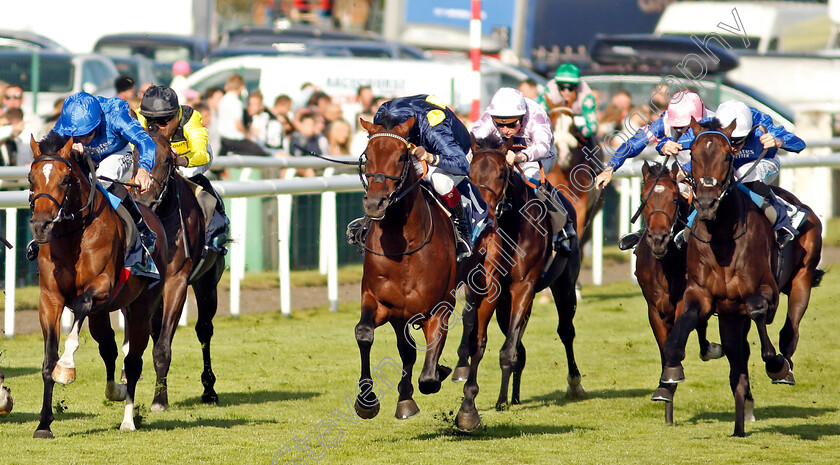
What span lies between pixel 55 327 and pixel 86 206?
65cm

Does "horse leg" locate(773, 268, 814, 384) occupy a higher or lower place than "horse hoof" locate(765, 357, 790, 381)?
higher

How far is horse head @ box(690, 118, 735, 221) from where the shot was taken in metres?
7.21

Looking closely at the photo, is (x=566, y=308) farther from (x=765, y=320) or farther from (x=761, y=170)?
(x=765, y=320)

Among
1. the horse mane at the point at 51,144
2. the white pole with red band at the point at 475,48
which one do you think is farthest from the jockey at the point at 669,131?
the white pole with red band at the point at 475,48

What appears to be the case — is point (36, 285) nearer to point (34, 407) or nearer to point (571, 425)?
point (34, 407)

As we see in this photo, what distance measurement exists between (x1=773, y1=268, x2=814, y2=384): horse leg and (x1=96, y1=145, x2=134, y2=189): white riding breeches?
4178 mm

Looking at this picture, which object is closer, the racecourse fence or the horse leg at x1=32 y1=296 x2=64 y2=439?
the horse leg at x1=32 y1=296 x2=64 y2=439

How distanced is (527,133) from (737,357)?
2117 millimetres

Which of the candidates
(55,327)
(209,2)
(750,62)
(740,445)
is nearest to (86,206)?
(55,327)

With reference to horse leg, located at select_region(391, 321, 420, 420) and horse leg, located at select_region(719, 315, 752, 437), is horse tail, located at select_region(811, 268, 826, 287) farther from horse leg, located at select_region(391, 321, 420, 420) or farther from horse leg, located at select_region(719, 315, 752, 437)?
horse leg, located at select_region(391, 321, 420, 420)

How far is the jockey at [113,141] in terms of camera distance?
24.4ft

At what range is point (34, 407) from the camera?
319 inches

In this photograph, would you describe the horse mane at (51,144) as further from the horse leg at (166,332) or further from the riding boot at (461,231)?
the riding boot at (461,231)

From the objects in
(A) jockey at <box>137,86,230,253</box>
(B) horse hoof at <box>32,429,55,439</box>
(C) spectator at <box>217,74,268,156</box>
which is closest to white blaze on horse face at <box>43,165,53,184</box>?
(B) horse hoof at <box>32,429,55,439</box>
